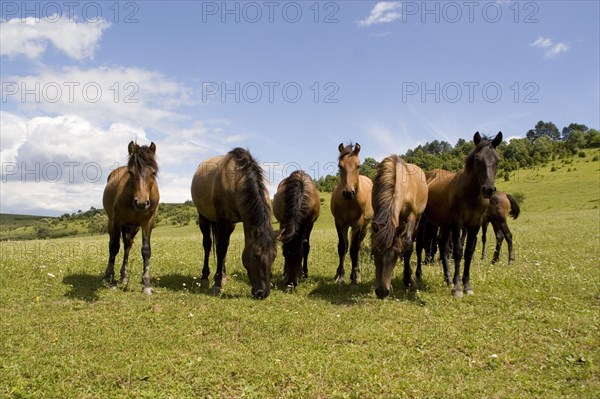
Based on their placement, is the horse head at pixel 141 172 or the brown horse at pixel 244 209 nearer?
the horse head at pixel 141 172

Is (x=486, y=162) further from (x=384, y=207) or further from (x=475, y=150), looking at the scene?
(x=384, y=207)

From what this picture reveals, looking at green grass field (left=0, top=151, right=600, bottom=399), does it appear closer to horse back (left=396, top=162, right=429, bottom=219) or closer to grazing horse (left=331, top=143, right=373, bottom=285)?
grazing horse (left=331, top=143, right=373, bottom=285)

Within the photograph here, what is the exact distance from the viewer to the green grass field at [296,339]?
5367mm

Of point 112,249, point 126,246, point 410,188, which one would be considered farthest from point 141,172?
point 410,188

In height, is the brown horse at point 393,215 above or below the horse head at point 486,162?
below

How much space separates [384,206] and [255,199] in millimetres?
2870

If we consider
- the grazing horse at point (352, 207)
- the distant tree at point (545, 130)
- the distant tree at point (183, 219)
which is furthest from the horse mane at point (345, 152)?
the distant tree at point (545, 130)

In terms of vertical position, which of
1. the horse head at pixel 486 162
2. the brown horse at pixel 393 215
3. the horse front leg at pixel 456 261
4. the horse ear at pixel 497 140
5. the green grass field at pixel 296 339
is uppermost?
the horse ear at pixel 497 140

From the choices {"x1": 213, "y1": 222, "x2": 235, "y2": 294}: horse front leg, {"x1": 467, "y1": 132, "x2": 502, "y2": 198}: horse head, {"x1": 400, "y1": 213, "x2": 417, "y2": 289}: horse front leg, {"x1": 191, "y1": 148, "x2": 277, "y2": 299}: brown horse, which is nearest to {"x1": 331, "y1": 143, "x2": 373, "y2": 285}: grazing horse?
{"x1": 400, "y1": 213, "x2": 417, "y2": 289}: horse front leg

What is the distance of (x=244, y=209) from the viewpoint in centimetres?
948

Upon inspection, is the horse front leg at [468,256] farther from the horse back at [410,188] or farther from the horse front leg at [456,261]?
the horse back at [410,188]

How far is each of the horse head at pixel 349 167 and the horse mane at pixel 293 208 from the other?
1232mm

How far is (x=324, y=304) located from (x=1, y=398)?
5734mm

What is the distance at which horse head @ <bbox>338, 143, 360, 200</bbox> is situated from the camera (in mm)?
10656
